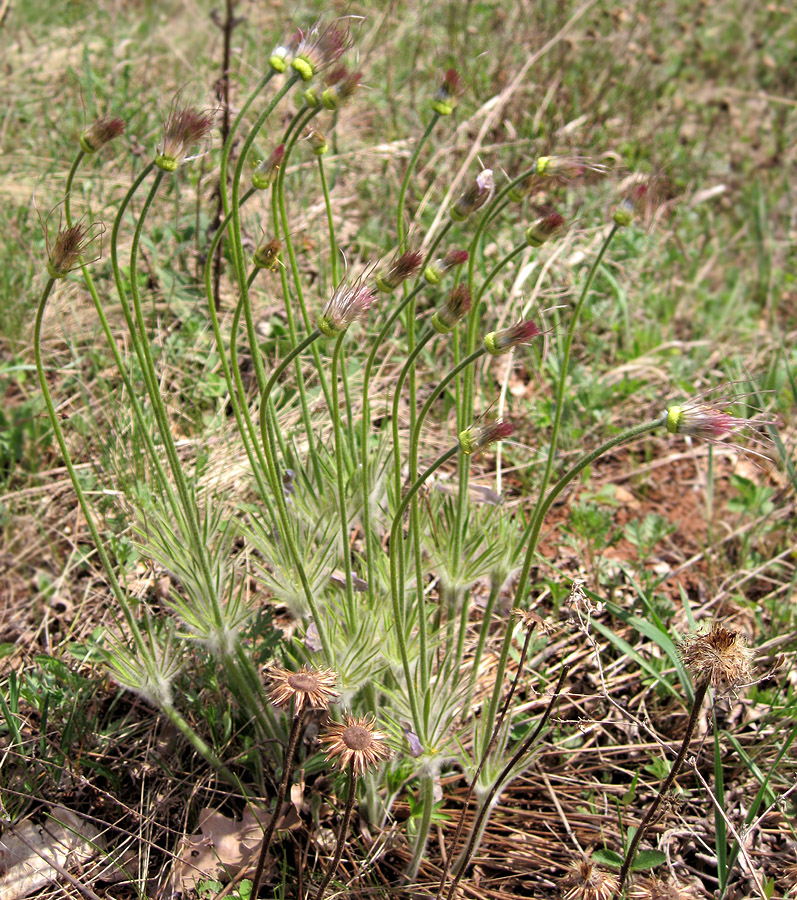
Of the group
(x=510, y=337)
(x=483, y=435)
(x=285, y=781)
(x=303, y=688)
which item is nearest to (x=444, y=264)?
(x=510, y=337)

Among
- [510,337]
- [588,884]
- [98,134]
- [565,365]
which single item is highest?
[98,134]

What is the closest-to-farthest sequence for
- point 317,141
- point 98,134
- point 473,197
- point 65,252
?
point 65,252 → point 98,134 → point 473,197 → point 317,141

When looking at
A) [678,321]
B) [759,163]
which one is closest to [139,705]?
[678,321]

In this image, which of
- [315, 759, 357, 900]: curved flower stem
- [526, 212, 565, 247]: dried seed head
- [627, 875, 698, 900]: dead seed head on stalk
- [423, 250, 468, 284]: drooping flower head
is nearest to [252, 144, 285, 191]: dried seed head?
[423, 250, 468, 284]: drooping flower head

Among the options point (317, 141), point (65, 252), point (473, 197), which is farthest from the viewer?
point (317, 141)

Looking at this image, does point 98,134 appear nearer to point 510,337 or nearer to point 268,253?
point 268,253

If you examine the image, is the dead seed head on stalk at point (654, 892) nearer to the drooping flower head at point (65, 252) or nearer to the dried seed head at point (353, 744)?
the dried seed head at point (353, 744)

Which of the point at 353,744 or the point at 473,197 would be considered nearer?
the point at 353,744

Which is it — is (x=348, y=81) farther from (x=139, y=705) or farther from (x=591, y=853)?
(x=591, y=853)
